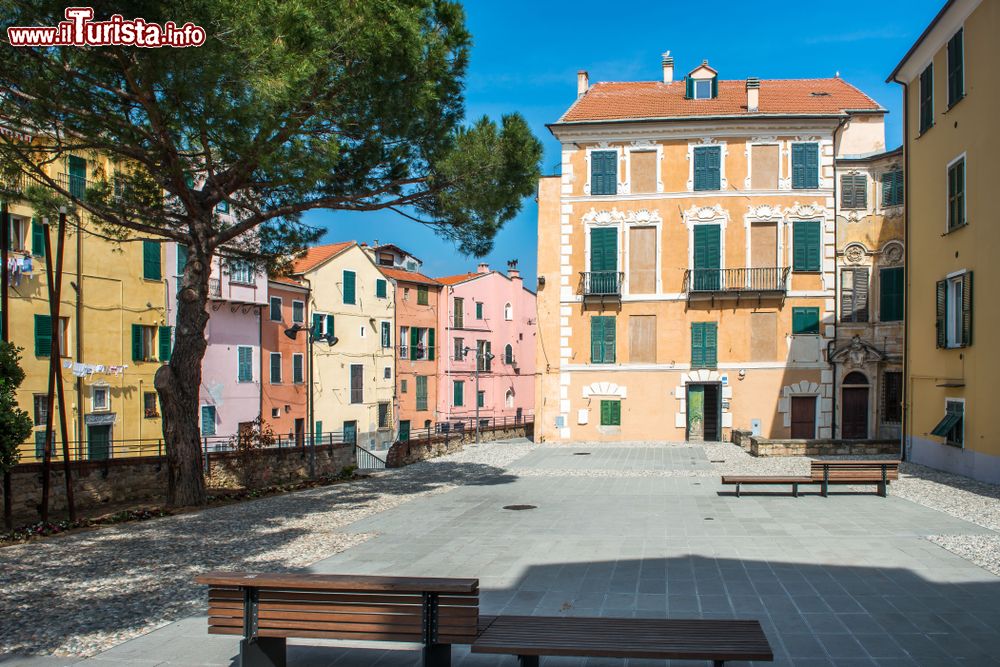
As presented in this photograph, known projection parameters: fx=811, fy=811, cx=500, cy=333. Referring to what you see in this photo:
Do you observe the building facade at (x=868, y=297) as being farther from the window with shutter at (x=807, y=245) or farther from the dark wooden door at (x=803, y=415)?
the dark wooden door at (x=803, y=415)

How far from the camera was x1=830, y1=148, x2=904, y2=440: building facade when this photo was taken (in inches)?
1123

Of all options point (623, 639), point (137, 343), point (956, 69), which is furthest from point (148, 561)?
point (137, 343)

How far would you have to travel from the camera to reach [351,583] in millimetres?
4891

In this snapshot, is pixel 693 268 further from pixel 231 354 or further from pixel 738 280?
pixel 231 354

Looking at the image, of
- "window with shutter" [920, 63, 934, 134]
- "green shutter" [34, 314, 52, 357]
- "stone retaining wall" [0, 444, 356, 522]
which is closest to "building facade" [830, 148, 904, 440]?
"window with shutter" [920, 63, 934, 134]

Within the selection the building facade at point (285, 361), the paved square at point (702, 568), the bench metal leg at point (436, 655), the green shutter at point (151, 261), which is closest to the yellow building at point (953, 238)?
the paved square at point (702, 568)

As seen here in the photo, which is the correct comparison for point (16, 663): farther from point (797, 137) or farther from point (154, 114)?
point (797, 137)

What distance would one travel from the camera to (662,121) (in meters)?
29.5

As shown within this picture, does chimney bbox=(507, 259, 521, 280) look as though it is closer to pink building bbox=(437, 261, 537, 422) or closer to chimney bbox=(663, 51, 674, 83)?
pink building bbox=(437, 261, 537, 422)

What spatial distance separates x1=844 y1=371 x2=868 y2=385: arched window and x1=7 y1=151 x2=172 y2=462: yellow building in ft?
77.5

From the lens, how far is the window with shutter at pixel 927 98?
20.3 m

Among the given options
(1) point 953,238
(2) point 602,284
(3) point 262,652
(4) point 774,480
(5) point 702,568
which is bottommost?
(5) point 702,568

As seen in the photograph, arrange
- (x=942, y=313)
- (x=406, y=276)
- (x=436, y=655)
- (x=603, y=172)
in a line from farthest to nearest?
(x=406, y=276), (x=603, y=172), (x=942, y=313), (x=436, y=655)

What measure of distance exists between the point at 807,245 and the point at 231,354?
74.9 ft
